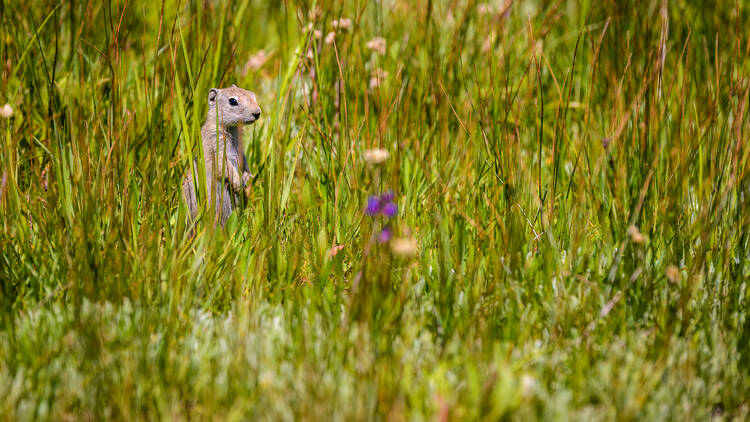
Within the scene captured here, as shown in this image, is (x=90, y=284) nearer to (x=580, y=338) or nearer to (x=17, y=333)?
(x=17, y=333)

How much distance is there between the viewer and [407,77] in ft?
13.6

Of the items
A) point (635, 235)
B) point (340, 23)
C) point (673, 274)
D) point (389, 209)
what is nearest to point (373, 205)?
point (389, 209)

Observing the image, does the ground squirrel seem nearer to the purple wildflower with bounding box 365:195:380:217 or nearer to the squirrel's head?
the squirrel's head

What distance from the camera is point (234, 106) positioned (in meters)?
3.24

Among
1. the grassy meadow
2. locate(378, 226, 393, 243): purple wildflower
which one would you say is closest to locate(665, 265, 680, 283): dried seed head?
the grassy meadow

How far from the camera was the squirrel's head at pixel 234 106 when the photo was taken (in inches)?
126

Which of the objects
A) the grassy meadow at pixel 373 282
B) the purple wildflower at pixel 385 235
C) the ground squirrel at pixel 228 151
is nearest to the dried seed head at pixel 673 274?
the grassy meadow at pixel 373 282

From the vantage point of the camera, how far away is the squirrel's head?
126 inches

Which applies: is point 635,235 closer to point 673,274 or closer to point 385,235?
point 673,274

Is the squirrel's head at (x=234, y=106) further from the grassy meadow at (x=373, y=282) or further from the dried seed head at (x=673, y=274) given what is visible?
the dried seed head at (x=673, y=274)

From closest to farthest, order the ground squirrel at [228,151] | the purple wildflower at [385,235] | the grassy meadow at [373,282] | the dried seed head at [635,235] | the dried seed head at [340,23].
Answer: the grassy meadow at [373,282] → the purple wildflower at [385,235] → the dried seed head at [635,235] → the ground squirrel at [228,151] → the dried seed head at [340,23]


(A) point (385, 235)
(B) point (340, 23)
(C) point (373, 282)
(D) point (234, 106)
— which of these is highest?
(B) point (340, 23)

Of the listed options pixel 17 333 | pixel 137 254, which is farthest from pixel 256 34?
pixel 17 333

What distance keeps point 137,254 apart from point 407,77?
196cm
